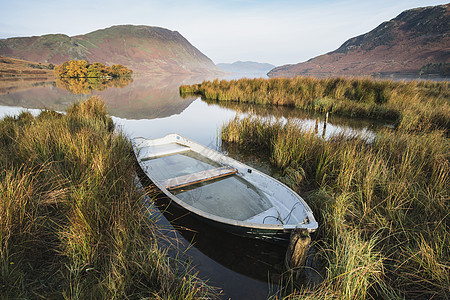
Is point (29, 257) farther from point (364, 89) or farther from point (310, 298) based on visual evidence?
point (364, 89)

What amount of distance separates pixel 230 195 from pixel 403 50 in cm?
10437

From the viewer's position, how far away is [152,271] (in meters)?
1.98

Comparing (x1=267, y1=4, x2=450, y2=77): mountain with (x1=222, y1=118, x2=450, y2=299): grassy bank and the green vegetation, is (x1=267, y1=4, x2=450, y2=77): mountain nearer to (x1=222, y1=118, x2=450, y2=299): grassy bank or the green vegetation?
the green vegetation

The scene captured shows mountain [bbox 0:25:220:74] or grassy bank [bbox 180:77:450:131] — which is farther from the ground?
mountain [bbox 0:25:220:74]

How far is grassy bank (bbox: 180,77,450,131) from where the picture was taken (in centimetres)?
780

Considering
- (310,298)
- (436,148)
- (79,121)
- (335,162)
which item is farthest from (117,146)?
(436,148)

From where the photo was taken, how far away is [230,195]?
3.99 metres

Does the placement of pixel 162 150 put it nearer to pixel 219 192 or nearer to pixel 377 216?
pixel 219 192

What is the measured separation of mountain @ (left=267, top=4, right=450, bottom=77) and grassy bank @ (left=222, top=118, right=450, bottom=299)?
52.0m

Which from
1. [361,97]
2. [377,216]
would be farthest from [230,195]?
[361,97]

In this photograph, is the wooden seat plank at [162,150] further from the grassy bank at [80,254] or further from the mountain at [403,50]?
the mountain at [403,50]

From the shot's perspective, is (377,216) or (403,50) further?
(403,50)

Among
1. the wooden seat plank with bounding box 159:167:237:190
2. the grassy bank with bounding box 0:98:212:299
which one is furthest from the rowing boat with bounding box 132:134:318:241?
the grassy bank with bounding box 0:98:212:299

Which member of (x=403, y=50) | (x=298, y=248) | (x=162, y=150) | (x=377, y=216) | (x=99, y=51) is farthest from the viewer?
(x=99, y=51)
